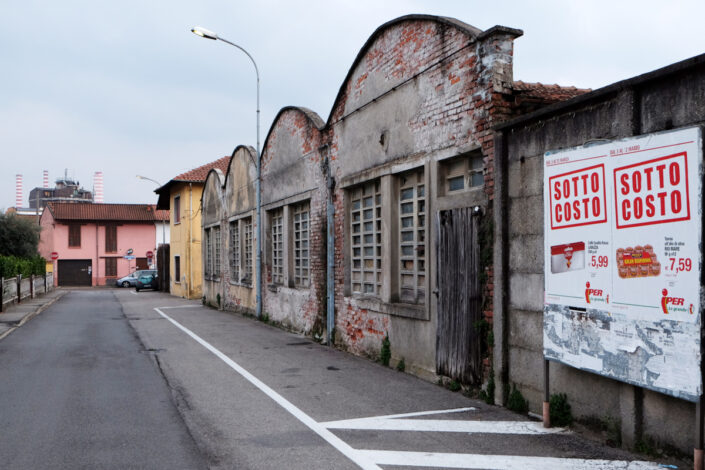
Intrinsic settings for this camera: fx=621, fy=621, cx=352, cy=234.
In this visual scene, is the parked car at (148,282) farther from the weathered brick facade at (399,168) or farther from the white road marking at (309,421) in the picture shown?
the white road marking at (309,421)

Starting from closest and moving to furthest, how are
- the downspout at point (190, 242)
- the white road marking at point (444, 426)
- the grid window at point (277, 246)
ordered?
the white road marking at point (444, 426), the grid window at point (277, 246), the downspout at point (190, 242)

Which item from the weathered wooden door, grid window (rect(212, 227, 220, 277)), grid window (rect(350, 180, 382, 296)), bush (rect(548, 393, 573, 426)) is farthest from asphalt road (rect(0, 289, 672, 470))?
grid window (rect(212, 227, 220, 277))

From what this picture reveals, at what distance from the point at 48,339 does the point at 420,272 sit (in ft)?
30.5

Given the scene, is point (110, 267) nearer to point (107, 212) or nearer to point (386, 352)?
point (107, 212)

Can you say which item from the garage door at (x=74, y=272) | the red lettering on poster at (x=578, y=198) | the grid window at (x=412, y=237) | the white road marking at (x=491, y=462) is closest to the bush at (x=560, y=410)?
the white road marking at (x=491, y=462)

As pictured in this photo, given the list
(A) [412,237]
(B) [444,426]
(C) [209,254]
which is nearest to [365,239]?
(A) [412,237]

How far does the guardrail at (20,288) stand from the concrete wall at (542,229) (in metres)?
20.1

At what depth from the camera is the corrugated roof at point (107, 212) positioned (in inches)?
2133

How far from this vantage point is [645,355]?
4918mm

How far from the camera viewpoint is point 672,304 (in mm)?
4648

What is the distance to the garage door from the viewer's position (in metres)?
53.9

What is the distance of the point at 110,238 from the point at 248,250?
39.4 metres

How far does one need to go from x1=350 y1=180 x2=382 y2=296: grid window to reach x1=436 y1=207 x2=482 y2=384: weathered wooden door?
2368 millimetres

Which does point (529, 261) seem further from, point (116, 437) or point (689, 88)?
point (116, 437)
